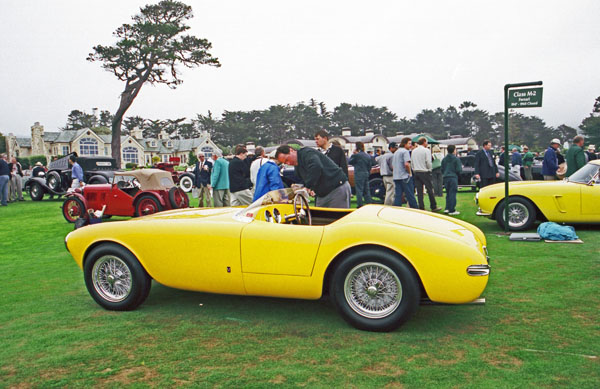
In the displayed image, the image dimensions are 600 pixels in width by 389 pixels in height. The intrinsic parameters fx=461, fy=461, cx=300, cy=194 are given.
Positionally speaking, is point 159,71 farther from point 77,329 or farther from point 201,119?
point 201,119

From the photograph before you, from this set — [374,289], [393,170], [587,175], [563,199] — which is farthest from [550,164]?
[374,289]

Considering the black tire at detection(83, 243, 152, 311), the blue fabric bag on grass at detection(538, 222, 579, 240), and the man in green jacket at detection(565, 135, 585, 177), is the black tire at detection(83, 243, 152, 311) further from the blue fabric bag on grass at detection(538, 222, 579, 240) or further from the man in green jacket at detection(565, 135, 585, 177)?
the man in green jacket at detection(565, 135, 585, 177)

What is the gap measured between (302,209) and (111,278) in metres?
→ 1.97

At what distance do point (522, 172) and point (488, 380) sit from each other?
1612 centimetres

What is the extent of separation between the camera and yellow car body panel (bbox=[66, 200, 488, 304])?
352 centimetres

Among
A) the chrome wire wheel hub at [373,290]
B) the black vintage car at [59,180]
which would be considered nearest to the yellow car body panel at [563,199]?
the chrome wire wheel hub at [373,290]

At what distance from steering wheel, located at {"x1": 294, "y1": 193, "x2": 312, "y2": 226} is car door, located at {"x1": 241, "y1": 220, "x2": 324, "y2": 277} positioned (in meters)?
0.83

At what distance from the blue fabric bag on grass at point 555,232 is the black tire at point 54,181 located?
18.7 m

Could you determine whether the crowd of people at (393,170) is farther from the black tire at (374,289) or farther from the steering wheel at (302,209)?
the black tire at (374,289)

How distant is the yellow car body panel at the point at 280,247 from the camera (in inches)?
139

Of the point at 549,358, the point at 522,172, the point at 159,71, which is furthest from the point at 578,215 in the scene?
the point at 159,71

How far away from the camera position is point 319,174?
5852 mm

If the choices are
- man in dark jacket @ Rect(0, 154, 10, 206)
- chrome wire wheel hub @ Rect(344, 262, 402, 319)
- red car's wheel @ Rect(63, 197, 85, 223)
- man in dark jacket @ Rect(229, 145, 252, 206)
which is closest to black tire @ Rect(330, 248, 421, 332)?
chrome wire wheel hub @ Rect(344, 262, 402, 319)

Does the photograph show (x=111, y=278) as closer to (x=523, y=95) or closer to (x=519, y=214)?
(x=523, y=95)
